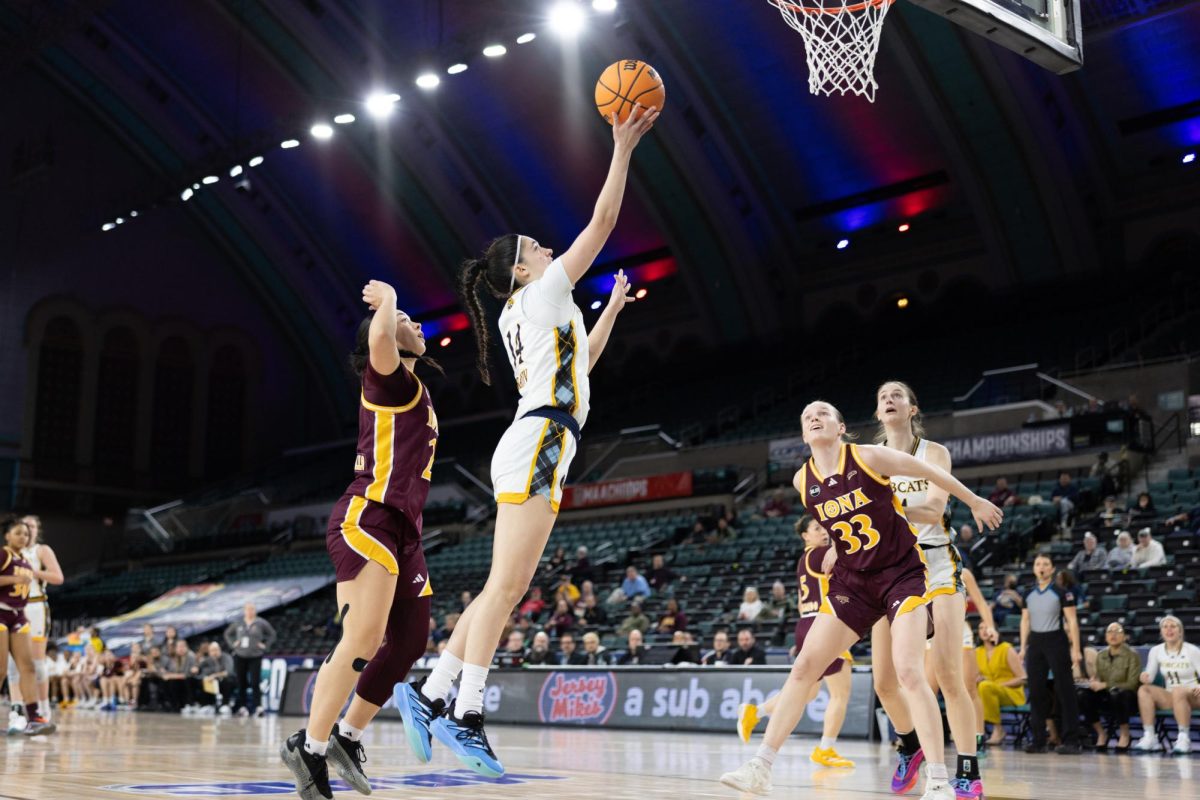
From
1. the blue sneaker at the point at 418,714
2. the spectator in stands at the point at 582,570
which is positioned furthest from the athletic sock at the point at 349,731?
the spectator in stands at the point at 582,570

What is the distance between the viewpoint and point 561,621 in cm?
1792

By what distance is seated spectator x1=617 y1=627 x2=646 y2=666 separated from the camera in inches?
586

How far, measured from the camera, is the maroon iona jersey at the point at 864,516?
559 centimetres

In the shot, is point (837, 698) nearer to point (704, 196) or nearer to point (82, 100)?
point (704, 196)

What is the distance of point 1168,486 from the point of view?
17.7m

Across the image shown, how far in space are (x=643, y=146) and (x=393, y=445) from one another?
2362 cm

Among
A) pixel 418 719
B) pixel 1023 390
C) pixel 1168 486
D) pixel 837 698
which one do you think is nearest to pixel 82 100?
pixel 1023 390

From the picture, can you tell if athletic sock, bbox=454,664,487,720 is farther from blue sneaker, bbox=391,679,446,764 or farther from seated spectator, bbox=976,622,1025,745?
seated spectator, bbox=976,622,1025,745

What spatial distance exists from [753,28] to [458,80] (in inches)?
289

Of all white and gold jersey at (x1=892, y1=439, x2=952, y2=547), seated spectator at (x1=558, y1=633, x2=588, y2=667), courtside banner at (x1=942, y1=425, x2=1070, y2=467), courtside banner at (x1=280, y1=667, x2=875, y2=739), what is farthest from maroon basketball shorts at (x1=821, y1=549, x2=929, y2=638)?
courtside banner at (x1=942, y1=425, x2=1070, y2=467)

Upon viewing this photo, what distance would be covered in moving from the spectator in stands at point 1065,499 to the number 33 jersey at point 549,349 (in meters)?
14.4

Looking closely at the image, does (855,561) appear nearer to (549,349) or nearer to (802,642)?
(549,349)

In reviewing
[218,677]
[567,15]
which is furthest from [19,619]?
[567,15]

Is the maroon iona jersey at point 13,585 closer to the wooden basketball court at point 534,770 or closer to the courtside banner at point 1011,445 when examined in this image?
the wooden basketball court at point 534,770
